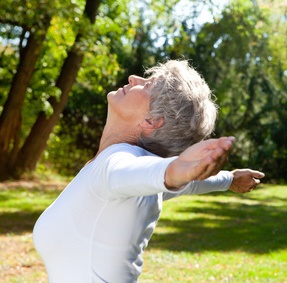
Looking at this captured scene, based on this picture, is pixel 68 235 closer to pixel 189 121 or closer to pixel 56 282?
pixel 56 282

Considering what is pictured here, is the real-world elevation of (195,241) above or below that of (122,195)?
below

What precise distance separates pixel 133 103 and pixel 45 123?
1672 cm

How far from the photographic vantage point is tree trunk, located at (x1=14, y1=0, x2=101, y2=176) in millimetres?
18938

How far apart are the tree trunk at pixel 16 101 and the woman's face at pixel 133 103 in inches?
584

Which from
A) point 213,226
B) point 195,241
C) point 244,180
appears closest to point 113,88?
point 213,226

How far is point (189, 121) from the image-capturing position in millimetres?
2637

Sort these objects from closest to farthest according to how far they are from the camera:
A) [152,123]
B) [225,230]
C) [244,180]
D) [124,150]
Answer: [124,150]
[152,123]
[244,180]
[225,230]

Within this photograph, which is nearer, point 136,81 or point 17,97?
point 136,81

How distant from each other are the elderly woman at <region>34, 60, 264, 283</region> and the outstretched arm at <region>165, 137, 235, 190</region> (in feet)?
1.18

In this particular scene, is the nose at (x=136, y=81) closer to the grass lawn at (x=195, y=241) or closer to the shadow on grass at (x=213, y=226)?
the grass lawn at (x=195, y=241)

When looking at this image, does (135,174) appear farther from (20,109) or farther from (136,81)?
(20,109)

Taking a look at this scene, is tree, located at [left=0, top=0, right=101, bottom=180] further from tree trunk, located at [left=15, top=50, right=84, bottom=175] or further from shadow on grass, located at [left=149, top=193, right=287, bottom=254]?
shadow on grass, located at [left=149, top=193, right=287, bottom=254]

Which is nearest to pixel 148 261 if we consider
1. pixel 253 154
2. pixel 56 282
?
pixel 56 282

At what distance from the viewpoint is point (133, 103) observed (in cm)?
278
